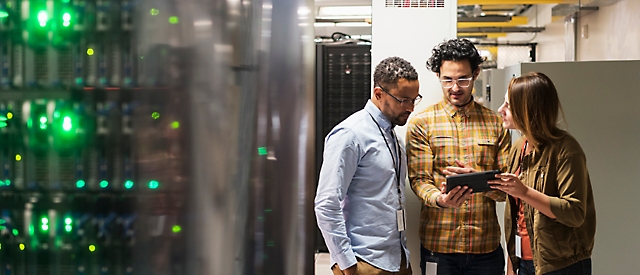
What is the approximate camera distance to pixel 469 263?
2160 millimetres

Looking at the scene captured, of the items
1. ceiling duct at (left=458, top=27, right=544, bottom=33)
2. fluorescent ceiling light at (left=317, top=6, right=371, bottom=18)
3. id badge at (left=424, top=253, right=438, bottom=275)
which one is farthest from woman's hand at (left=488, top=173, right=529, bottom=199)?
ceiling duct at (left=458, top=27, right=544, bottom=33)

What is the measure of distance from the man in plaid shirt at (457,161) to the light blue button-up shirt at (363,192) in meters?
0.25

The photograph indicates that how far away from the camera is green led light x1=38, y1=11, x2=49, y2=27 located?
537 millimetres

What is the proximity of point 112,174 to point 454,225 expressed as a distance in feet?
5.85

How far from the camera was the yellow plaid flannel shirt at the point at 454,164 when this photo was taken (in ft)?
7.06

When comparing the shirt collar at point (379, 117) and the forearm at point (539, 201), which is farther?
the shirt collar at point (379, 117)

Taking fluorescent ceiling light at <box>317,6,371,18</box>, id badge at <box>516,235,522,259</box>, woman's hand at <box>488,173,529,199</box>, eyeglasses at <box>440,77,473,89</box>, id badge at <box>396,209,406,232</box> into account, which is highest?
fluorescent ceiling light at <box>317,6,371,18</box>

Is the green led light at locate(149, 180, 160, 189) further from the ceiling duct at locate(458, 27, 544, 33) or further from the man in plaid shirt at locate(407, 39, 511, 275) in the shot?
the ceiling duct at locate(458, 27, 544, 33)

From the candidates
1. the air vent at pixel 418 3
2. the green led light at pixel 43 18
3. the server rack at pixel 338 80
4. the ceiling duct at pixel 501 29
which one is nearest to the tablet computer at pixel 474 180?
the air vent at pixel 418 3

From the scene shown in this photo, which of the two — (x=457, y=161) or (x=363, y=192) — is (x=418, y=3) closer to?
(x=457, y=161)

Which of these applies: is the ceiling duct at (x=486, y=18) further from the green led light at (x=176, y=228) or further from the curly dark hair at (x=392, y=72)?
the green led light at (x=176, y=228)

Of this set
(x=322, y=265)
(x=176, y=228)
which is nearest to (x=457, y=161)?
(x=176, y=228)

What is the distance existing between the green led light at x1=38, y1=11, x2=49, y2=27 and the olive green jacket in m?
1.73

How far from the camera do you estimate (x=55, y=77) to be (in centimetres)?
53
